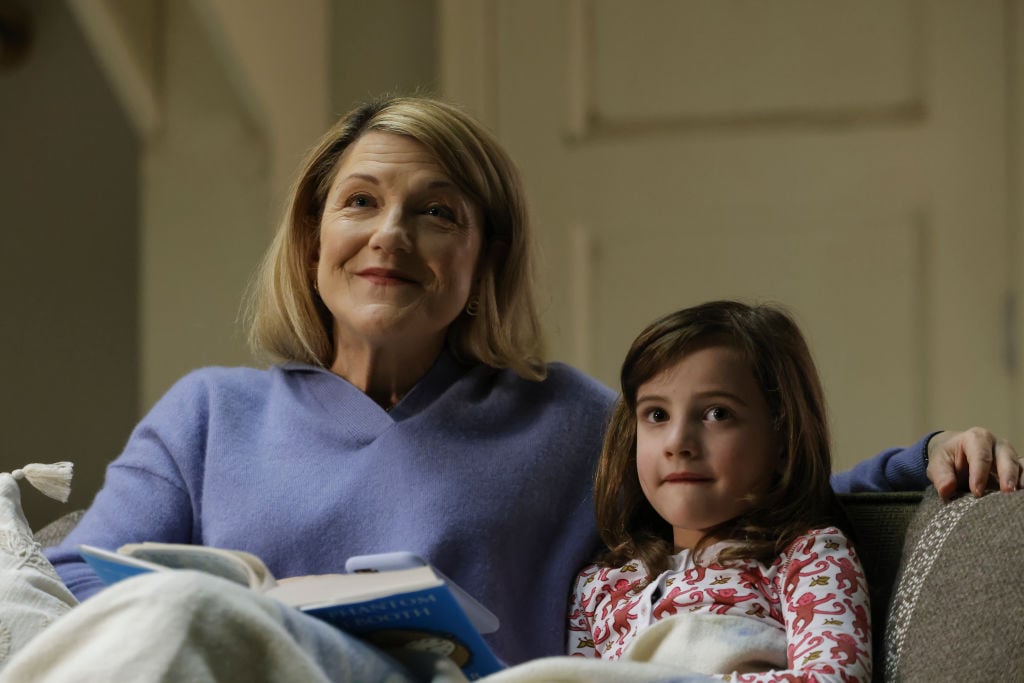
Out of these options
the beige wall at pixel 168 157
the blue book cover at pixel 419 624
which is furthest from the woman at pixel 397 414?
the beige wall at pixel 168 157

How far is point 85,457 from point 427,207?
1647mm

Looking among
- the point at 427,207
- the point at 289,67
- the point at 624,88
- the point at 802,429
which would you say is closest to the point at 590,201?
the point at 624,88

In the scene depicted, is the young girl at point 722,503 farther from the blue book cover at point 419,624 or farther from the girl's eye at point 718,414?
the blue book cover at point 419,624

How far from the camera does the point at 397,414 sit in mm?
1602

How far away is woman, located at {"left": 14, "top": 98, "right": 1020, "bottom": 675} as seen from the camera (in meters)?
1.50

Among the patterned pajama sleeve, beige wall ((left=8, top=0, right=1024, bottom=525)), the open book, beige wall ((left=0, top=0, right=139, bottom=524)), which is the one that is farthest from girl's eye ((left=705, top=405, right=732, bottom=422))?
beige wall ((left=0, top=0, right=139, bottom=524))

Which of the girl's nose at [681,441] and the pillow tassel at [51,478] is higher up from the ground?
the girl's nose at [681,441]

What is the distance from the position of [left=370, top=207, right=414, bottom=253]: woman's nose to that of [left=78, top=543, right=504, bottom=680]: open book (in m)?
0.45

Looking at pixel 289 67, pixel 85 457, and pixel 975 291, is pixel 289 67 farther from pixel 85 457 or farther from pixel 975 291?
pixel 975 291

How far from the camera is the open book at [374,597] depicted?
1.08 metres

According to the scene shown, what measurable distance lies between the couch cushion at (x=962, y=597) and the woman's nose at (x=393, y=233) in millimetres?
613

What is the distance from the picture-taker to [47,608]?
1253 mm

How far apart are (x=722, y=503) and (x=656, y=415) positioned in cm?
11

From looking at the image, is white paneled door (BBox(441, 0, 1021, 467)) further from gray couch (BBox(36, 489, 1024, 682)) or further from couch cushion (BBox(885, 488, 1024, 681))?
couch cushion (BBox(885, 488, 1024, 681))
